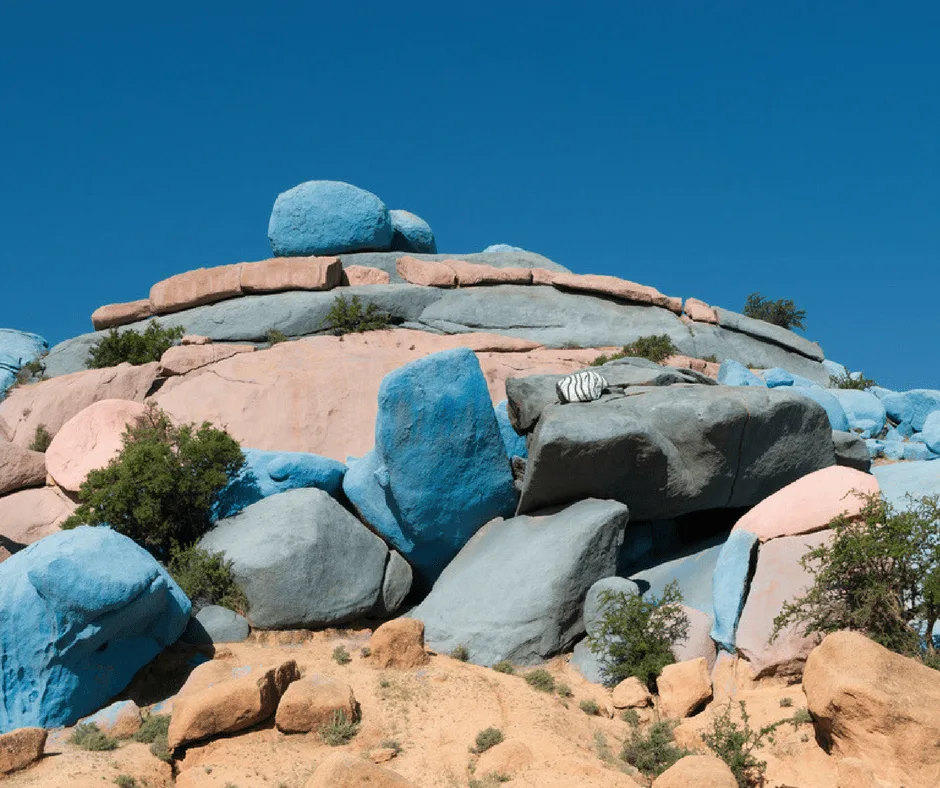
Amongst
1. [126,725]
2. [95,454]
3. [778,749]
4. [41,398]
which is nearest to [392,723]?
[126,725]

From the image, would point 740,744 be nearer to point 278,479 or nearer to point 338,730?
point 338,730

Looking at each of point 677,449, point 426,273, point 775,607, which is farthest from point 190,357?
point 775,607

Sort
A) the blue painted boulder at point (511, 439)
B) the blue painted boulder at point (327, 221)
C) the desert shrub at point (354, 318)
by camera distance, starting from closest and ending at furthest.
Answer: the blue painted boulder at point (511, 439), the desert shrub at point (354, 318), the blue painted boulder at point (327, 221)

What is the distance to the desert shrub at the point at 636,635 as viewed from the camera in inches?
437

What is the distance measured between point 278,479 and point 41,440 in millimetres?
7236

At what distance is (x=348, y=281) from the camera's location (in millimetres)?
25266

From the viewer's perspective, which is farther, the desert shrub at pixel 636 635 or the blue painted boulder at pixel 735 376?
the blue painted boulder at pixel 735 376

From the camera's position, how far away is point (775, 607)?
10.9 meters

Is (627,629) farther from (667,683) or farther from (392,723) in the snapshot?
(392,723)

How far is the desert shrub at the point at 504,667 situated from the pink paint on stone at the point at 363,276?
14.9m

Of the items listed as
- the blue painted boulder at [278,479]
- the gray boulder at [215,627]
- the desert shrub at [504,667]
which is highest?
the blue painted boulder at [278,479]

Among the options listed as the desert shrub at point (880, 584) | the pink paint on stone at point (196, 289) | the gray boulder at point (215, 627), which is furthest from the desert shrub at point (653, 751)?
the pink paint on stone at point (196, 289)

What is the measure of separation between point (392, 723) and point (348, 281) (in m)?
16.7

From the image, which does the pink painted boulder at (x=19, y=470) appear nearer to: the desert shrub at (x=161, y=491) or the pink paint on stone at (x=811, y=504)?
the desert shrub at (x=161, y=491)
